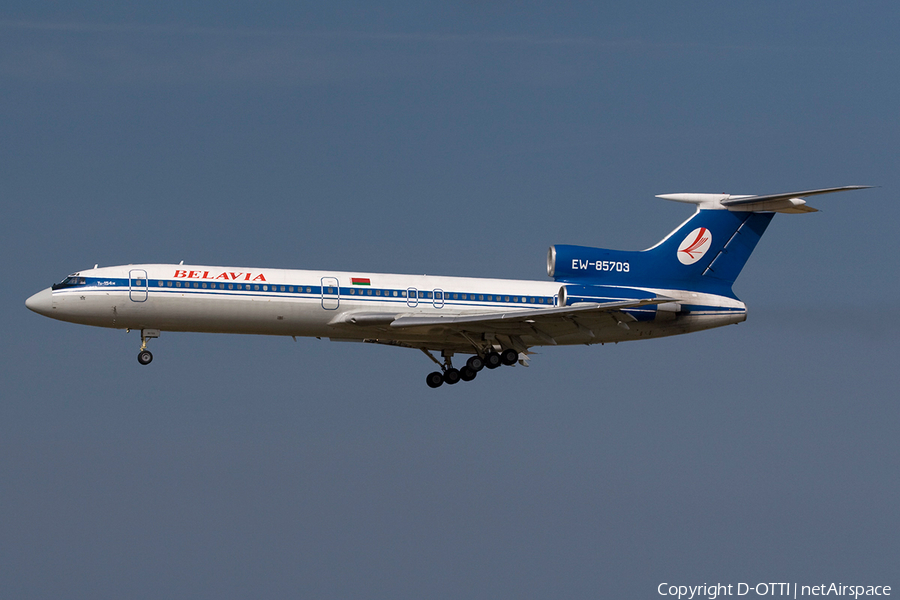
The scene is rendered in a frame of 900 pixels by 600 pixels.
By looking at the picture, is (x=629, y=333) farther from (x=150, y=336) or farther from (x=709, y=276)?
(x=150, y=336)

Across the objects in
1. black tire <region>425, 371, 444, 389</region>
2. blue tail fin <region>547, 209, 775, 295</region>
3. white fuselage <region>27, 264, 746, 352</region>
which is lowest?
black tire <region>425, 371, 444, 389</region>

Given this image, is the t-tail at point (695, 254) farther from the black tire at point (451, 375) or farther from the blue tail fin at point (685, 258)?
the black tire at point (451, 375)

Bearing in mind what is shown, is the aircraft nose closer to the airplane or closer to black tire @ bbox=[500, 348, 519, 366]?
the airplane

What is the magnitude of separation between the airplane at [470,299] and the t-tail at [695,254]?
0.03 meters

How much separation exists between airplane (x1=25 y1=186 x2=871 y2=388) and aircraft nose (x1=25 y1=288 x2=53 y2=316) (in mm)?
32

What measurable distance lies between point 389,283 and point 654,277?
8.74 m

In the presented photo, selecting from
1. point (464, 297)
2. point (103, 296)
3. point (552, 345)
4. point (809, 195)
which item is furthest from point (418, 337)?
point (809, 195)

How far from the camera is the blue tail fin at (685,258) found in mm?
36562

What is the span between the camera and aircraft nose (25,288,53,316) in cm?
3478

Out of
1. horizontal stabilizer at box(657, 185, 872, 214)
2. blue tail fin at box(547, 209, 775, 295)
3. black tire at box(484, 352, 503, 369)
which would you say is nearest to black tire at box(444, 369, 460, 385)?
black tire at box(484, 352, 503, 369)

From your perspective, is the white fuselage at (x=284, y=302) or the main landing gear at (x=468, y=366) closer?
the white fuselage at (x=284, y=302)

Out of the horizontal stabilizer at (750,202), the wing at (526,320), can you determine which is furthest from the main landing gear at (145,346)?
the horizontal stabilizer at (750,202)

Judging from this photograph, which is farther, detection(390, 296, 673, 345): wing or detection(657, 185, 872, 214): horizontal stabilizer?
detection(657, 185, 872, 214): horizontal stabilizer

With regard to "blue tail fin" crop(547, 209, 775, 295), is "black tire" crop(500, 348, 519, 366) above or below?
below
